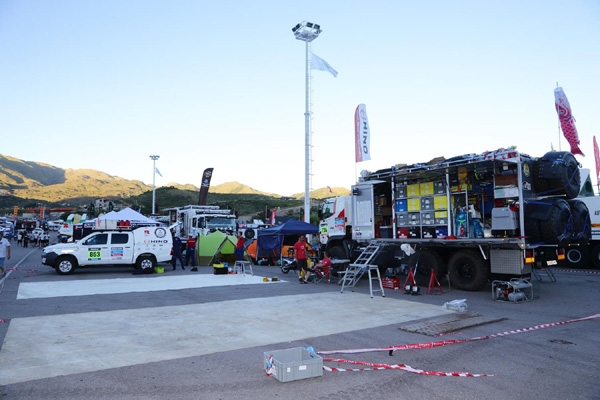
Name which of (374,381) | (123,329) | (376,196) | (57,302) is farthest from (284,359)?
(376,196)

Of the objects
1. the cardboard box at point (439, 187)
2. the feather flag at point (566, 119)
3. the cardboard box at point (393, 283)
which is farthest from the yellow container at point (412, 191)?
the feather flag at point (566, 119)

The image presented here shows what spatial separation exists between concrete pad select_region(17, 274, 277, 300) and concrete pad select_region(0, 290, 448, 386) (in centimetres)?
365

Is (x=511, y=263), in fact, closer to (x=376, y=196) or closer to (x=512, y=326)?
(x=512, y=326)

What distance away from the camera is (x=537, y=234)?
1066cm

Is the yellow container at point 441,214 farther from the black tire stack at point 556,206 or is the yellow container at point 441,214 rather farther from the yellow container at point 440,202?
the black tire stack at point 556,206

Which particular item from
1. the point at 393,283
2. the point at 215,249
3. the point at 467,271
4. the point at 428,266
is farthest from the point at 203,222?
the point at 467,271

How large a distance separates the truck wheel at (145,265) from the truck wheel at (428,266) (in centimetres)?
1084

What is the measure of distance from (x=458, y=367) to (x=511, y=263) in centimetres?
644

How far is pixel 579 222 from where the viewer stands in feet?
38.4

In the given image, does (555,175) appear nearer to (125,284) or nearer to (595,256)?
(595,256)

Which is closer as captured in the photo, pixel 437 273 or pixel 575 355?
pixel 575 355

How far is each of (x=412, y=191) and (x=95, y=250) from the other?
12518 mm

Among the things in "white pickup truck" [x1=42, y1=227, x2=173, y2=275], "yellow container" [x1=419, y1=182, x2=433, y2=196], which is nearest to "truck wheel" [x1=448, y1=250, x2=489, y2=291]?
"yellow container" [x1=419, y1=182, x2=433, y2=196]

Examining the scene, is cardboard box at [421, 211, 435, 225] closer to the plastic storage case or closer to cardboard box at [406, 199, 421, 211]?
cardboard box at [406, 199, 421, 211]
